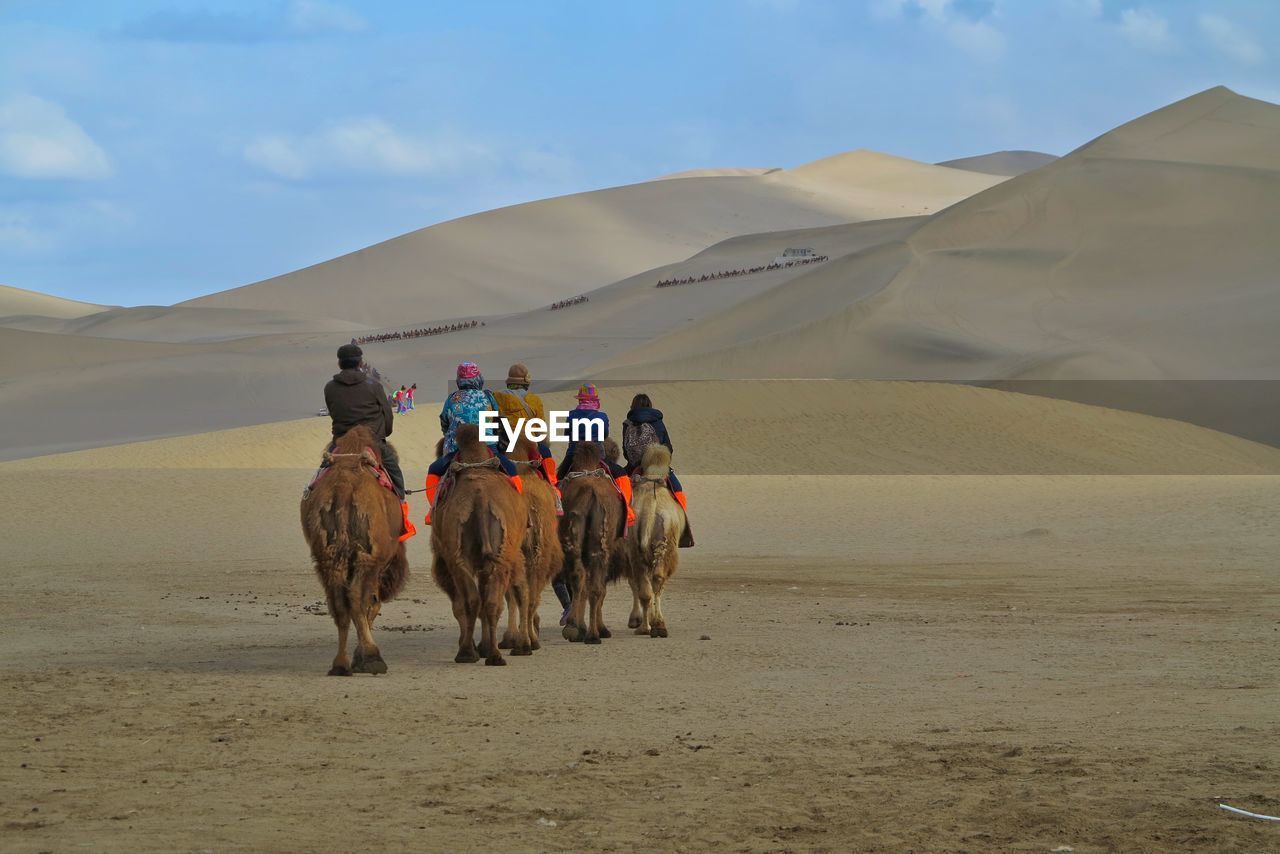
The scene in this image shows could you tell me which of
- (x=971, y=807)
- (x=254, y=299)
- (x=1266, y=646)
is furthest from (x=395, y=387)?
(x=254, y=299)

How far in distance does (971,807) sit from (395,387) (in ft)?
189

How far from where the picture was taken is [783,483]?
106ft

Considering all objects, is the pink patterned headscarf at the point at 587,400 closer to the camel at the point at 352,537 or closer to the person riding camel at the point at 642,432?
the person riding camel at the point at 642,432

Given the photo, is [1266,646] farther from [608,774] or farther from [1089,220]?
[1089,220]

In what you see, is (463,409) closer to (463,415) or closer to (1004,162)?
(463,415)

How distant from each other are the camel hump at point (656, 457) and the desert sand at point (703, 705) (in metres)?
1.47

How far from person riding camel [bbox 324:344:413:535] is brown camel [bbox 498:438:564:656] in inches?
39.1

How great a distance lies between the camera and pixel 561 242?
433ft

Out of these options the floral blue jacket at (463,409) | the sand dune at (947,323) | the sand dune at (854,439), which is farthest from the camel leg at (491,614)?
the sand dune at (947,323)

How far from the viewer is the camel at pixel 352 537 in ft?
36.3

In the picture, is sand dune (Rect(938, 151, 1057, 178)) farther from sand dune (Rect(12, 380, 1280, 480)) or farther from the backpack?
the backpack

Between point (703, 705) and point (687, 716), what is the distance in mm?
427

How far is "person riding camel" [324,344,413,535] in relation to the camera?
1174 cm

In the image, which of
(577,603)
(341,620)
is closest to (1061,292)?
(577,603)
